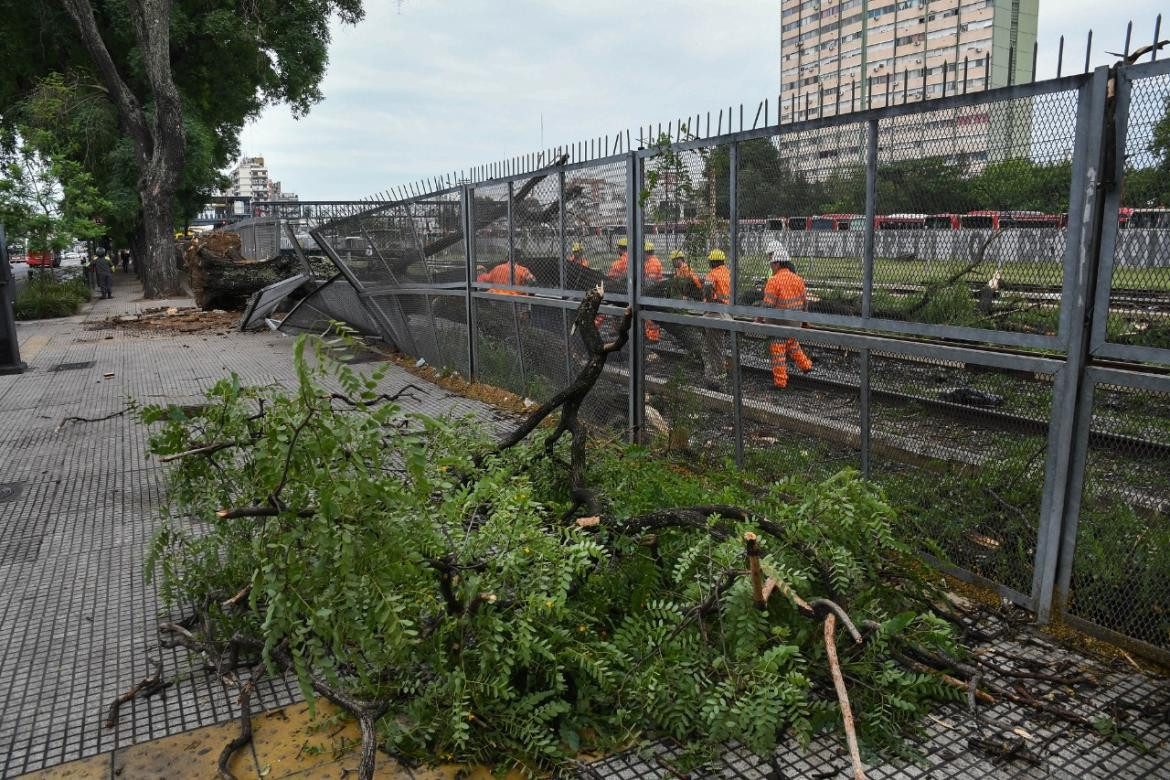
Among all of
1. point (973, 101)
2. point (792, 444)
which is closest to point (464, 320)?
point (792, 444)

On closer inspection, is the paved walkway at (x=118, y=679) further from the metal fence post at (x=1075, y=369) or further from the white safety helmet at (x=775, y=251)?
the white safety helmet at (x=775, y=251)

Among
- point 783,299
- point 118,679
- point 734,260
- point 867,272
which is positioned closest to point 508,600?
point 118,679

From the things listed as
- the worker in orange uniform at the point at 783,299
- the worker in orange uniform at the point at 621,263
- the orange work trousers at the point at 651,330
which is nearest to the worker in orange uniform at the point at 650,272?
the orange work trousers at the point at 651,330

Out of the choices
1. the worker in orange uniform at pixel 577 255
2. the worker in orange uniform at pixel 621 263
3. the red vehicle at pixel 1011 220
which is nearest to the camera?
the red vehicle at pixel 1011 220

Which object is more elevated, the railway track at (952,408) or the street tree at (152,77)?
the street tree at (152,77)

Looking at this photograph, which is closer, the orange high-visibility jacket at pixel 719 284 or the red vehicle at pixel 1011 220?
the red vehicle at pixel 1011 220

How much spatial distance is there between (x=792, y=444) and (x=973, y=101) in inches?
86.6

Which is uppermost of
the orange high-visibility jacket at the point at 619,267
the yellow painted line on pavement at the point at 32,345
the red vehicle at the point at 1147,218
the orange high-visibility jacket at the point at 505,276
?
the red vehicle at the point at 1147,218

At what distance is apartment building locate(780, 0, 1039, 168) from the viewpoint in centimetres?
408

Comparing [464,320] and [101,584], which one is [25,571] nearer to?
[101,584]

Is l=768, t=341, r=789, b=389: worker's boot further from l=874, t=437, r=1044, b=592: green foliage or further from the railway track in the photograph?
l=874, t=437, r=1044, b=592: green foliage

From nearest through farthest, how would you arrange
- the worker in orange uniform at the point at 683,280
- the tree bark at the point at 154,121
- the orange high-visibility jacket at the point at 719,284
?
the orange high-visibility jacket at the point at 719,284 → the worker in orange uniform at the point at 683,280 → the tree bark at the point at 154,121

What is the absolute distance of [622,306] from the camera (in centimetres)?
691

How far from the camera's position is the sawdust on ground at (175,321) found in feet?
58.7
